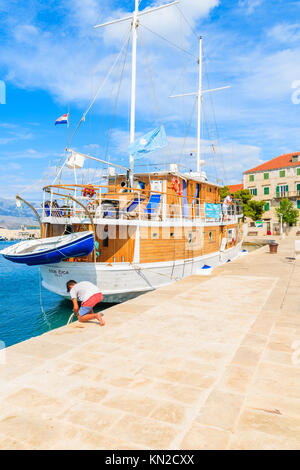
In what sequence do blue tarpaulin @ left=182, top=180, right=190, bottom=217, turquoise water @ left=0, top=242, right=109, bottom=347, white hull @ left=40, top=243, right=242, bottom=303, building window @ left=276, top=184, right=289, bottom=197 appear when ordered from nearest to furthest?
turquoise water @ left=0, top=242, right=109, bottom=347, white hull @ left=40, top=243, right=242, bottom=303, blue tarpaulin @ left=182, top=180, right=190, bottom=217, building window @ left=276, top=184, right=289, bottom=197

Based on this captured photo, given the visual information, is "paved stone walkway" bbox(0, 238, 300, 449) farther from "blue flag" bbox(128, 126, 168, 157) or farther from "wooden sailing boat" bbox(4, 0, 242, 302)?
"blue flag" bbox(128, 126, 168, 157)

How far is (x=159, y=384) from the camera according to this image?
148 inches

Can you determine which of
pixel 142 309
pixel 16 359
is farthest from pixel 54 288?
pixel 16 359

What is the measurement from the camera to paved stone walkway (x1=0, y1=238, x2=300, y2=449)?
283 centimetres

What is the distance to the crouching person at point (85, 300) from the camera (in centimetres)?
620

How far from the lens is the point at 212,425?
2.97 metres

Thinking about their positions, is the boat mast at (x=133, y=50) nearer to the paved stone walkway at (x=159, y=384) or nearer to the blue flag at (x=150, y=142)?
the blue flag at (x=150, y=142)

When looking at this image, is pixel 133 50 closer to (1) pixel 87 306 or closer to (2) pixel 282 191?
(1) pixel 87 306

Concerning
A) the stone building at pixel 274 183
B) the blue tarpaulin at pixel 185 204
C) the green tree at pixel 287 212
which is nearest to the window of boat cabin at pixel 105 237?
the blue tarpaulin at pixel 185 204

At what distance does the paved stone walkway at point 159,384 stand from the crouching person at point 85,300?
0.21 m

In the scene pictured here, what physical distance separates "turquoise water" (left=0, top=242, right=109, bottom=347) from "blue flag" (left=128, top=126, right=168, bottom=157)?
689 cm

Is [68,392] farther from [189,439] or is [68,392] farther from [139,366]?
[189,439]

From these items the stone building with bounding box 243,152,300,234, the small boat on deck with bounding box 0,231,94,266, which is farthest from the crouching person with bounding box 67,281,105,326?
the stone building with bounding box 243,152,300,234
